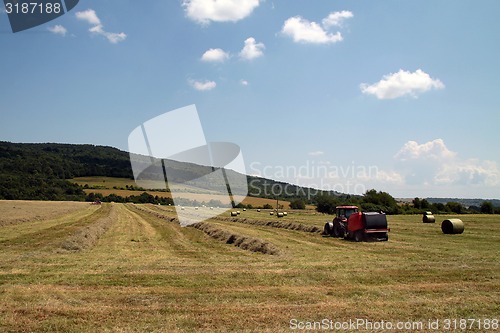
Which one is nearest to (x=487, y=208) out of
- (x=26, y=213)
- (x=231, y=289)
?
(x=26, y=213)

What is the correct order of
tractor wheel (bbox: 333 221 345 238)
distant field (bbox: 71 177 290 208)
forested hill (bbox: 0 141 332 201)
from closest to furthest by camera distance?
tractor wheel (bbox: 333 221 345 238), distant field (bbox: 71 177 290 208), forested hill (bbox: 0 141 332 201)

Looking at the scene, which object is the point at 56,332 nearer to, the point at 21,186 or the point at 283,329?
the point at 283,329

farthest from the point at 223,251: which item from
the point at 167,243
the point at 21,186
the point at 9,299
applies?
the point at 21,186

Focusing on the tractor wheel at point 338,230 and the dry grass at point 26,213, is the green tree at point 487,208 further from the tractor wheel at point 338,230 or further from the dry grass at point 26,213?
the dry grass at point 26,213

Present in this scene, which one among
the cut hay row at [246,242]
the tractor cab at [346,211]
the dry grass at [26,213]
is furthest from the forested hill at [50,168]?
the tractor cab at [346,211]

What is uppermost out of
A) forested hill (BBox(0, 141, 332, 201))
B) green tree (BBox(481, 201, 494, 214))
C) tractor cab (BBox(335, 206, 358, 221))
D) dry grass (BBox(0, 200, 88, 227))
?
forested hill (BBox(0, 141, 332, 201))

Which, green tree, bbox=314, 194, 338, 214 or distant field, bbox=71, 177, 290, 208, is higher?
distant field, bbox=71, 177, 290, 208

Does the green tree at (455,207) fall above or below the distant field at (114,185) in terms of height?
below

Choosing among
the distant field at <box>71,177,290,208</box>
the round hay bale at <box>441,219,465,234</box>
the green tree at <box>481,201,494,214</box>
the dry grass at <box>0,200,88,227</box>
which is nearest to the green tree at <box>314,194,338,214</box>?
the distant field at <box>71,177,290,208</box>

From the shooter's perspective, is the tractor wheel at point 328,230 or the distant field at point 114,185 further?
the distant field at point 114,185

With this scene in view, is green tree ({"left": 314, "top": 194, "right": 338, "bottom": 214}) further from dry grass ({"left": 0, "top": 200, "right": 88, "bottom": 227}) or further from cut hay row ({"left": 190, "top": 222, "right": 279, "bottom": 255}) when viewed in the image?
cut hay row ({"left": 190, "top": 222, "right": 279, "bottom": 255})

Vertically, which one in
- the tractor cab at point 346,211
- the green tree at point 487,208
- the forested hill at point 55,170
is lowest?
the green tree at point 487,208

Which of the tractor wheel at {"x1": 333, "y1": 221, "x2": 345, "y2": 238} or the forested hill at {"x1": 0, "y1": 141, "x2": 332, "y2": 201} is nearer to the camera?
the tractor wheel at {"x1": 333, "y1": 221, "x2": 345, "y2": 238}

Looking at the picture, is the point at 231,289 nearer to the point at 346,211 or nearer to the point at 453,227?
the point at 346,211
